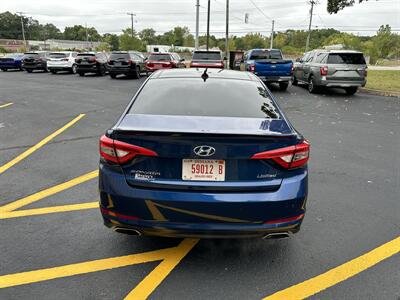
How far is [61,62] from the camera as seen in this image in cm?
2547

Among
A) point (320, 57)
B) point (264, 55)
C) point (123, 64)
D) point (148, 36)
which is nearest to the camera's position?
point (320, 57)

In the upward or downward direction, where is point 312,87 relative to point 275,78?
downward

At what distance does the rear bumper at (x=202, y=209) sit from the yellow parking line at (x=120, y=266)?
41cm

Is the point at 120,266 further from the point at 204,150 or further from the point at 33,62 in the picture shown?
the point at 33,62

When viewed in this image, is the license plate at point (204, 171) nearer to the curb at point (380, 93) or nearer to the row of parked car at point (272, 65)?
the row of parked car at point (272, 65)

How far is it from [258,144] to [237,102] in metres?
0.89

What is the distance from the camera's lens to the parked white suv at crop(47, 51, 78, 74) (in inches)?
1003

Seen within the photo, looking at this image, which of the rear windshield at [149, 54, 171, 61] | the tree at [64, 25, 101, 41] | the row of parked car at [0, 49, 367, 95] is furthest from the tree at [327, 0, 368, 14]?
the tree at [64, 25, 101, 41]

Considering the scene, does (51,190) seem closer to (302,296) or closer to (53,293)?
(53,293)

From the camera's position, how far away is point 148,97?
138 inches

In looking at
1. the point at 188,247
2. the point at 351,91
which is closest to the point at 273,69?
the point at 351,91

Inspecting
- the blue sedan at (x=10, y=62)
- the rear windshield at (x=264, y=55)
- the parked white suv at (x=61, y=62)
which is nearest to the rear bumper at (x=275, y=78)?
the rear windshield at (x=264, y=55)

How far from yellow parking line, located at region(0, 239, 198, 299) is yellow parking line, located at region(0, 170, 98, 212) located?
55.4 inches

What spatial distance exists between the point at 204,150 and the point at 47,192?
2750mm
